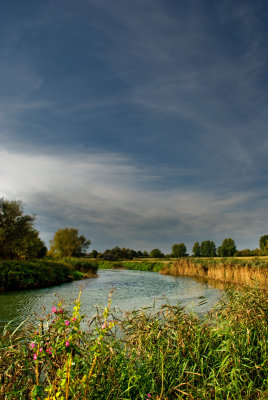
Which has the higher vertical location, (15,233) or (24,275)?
(15,233)

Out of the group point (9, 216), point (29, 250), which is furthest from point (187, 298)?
point (9, 216)

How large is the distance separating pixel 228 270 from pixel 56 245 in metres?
44.1

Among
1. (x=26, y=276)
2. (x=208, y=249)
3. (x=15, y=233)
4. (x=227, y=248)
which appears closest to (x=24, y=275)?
(x=26, y=276)

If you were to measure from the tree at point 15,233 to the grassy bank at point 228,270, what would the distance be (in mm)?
16382

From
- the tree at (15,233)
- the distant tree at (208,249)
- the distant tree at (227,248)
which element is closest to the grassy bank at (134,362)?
the tree at (15,233)

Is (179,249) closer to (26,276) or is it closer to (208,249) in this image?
(208,249)

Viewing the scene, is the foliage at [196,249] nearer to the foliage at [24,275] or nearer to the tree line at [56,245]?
the tree line at [56,245]

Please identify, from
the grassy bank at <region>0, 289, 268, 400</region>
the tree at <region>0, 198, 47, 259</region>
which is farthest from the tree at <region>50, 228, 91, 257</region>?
the grassy bank at <region>0, 289, 268, 400</region>

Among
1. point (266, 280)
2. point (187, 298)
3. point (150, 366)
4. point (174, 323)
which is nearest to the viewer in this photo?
point (150, 366)

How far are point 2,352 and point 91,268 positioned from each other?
29.4m

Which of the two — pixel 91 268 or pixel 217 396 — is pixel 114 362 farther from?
pixel 91 268

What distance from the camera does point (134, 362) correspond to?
11.7 feet

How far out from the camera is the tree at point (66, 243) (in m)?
57.4

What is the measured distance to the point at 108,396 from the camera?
2771 millimetres
